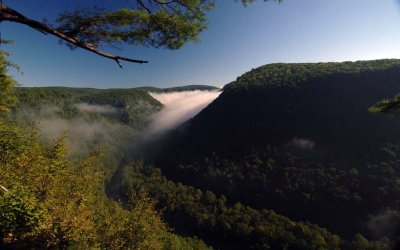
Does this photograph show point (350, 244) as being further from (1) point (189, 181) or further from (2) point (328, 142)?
(1) point (189, 181)

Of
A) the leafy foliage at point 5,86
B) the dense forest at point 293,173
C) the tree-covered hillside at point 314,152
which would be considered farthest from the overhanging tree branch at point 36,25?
the tree-covered hillside at point 314,152

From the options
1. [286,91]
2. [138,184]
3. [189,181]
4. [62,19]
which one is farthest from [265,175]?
[62,19]

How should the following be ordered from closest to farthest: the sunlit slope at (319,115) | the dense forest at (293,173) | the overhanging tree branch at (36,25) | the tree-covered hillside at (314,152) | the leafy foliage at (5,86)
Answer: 1. the overhanging tree branch at (36,25)
2. the leafy foliage at (5,86)
3. the dense forest at (293,173)
4. the tree-covered hillside at (314,152)
5. the sunlit slope at (319,115)

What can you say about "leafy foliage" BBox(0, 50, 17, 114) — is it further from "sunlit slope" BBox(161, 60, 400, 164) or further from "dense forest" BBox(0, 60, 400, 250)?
"sunlit slope" BBox(161, 60, 400, 164)

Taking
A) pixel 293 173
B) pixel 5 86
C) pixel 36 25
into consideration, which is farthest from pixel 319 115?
pixel 36 25

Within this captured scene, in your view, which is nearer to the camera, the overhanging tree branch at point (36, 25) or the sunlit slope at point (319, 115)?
the overhanging tree branch at point (36, 25)

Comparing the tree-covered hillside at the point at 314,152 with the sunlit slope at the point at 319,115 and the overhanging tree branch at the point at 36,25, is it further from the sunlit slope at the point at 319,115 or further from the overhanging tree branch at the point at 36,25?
the overhanging tree branch at the point at 36,25

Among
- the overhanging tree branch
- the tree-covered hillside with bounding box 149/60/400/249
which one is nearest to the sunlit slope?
the tree-covered hillside with bounding box 149/60/400/249

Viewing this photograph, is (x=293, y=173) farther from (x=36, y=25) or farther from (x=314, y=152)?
(x=36, y=25)
